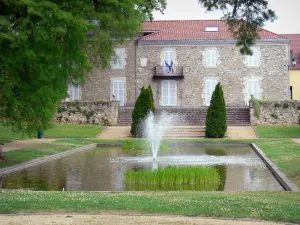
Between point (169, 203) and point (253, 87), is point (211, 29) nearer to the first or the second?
point (253, 87)

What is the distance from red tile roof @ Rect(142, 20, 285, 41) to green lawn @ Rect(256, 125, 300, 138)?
9.85 m

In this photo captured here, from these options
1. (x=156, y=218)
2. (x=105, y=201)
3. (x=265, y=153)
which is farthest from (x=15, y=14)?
(x=265, y=153)

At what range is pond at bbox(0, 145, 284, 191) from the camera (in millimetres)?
14945

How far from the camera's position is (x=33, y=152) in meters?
23.6

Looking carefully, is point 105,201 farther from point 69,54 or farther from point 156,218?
point 69,54

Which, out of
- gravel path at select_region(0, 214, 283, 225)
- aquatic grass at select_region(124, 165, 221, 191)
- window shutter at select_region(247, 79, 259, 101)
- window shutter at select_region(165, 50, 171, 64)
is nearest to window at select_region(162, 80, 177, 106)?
window shutter at select_region(165, 50, 171, 64)

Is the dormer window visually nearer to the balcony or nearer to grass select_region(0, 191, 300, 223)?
the balcony

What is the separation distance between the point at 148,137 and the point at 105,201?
78.0ft

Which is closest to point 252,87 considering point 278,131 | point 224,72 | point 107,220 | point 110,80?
point 224,72

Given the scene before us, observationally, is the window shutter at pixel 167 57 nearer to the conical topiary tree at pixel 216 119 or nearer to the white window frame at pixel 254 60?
the white window frame at pixel 254 60

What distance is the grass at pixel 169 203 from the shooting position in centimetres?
995

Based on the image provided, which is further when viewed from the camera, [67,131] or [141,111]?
[67,131]

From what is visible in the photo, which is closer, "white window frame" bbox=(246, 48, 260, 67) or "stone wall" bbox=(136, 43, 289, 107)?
"stone wall" bbox=(136, 43, 289, 107)

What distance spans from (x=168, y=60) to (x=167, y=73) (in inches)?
38.2
